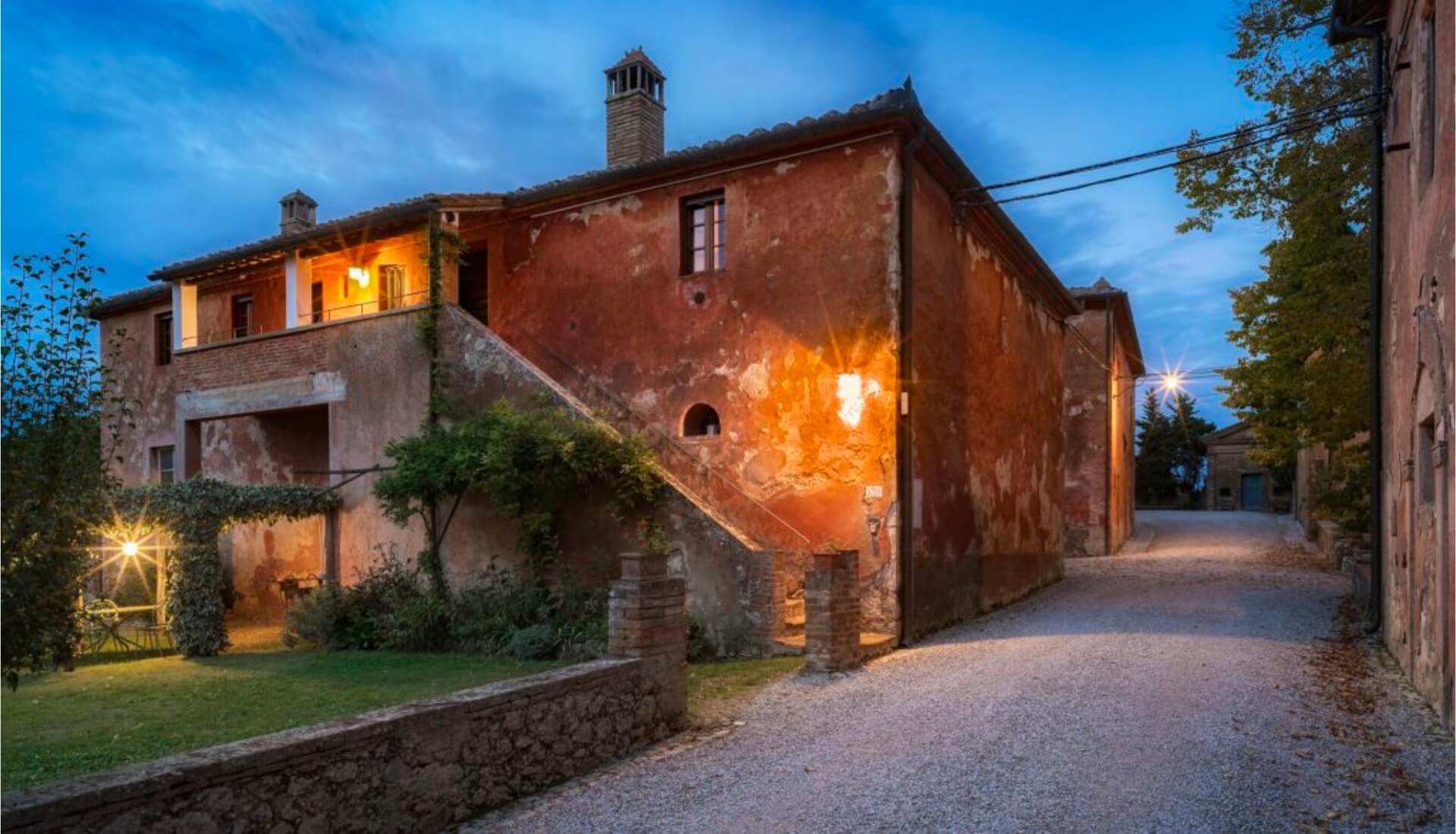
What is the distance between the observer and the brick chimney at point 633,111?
14766mm

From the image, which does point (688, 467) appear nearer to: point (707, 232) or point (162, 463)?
point (707, 232)

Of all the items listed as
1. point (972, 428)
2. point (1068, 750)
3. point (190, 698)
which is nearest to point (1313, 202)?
point (972, 428)

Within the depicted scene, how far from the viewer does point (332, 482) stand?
47.4ft

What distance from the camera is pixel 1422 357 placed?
265 inches

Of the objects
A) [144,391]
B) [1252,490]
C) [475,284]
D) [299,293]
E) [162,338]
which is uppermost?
[475,284]

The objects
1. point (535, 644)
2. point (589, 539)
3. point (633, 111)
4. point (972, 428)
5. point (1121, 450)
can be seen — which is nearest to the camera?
point (535, 644)

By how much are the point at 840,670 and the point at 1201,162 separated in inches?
393

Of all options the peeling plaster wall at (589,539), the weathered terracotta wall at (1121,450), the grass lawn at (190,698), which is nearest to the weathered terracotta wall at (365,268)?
the peeling plaster wall at (589,539)

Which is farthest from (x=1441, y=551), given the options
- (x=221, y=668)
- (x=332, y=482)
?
(x=332, y=482)

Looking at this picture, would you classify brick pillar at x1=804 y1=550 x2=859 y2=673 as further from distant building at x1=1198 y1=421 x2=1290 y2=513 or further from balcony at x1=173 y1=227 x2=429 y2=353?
distant building at x1=1198 y1=421 x2=1290 y2=513

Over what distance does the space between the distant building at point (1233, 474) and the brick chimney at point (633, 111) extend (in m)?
39.7

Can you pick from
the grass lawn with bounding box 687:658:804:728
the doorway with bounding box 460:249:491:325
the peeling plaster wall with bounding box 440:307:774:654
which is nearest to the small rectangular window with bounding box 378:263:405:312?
the doorway with bounding box 460:249:491:325

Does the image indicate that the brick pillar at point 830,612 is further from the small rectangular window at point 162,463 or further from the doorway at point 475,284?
the small rectangular window at point 162,463

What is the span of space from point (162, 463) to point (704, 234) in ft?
46.7
